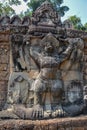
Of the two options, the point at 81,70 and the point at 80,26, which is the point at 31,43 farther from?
the point at 80,26

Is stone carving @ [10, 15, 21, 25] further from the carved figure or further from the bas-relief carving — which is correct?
the carved figure

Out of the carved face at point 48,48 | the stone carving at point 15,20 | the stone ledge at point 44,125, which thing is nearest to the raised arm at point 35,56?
the carved face at point 48,48

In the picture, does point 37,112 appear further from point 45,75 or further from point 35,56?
point 35,56

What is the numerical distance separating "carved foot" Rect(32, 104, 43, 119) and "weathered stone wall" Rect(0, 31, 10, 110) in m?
0.91

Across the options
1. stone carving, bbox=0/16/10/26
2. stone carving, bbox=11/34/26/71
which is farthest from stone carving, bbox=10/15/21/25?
stone carving, bbox=11/34/26/71

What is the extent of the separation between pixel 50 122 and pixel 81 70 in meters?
2.38

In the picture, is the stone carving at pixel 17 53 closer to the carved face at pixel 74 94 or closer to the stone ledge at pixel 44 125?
the carved face at pixel 74 94

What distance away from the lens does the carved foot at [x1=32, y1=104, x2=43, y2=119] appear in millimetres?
6230

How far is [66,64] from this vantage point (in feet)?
A: 23.6

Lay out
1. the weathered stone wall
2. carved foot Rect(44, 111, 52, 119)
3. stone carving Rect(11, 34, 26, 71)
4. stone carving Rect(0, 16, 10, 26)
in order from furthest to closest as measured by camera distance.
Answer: stone carving Rect(0, 16, 10, 26) → stone carving Rect(11, 34, 26, 71) → the weathered stone wall → carved foot Rect(44, 111, 52, 119)

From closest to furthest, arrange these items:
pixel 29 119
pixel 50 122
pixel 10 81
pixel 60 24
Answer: pixel 50 122
pixel 29 119
pixel 10 81
pixel 60 24

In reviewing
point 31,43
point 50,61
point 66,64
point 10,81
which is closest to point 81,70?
point 66,64

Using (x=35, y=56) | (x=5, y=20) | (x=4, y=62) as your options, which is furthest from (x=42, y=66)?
(x=5, y=20)

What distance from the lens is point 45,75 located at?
6730 mm
